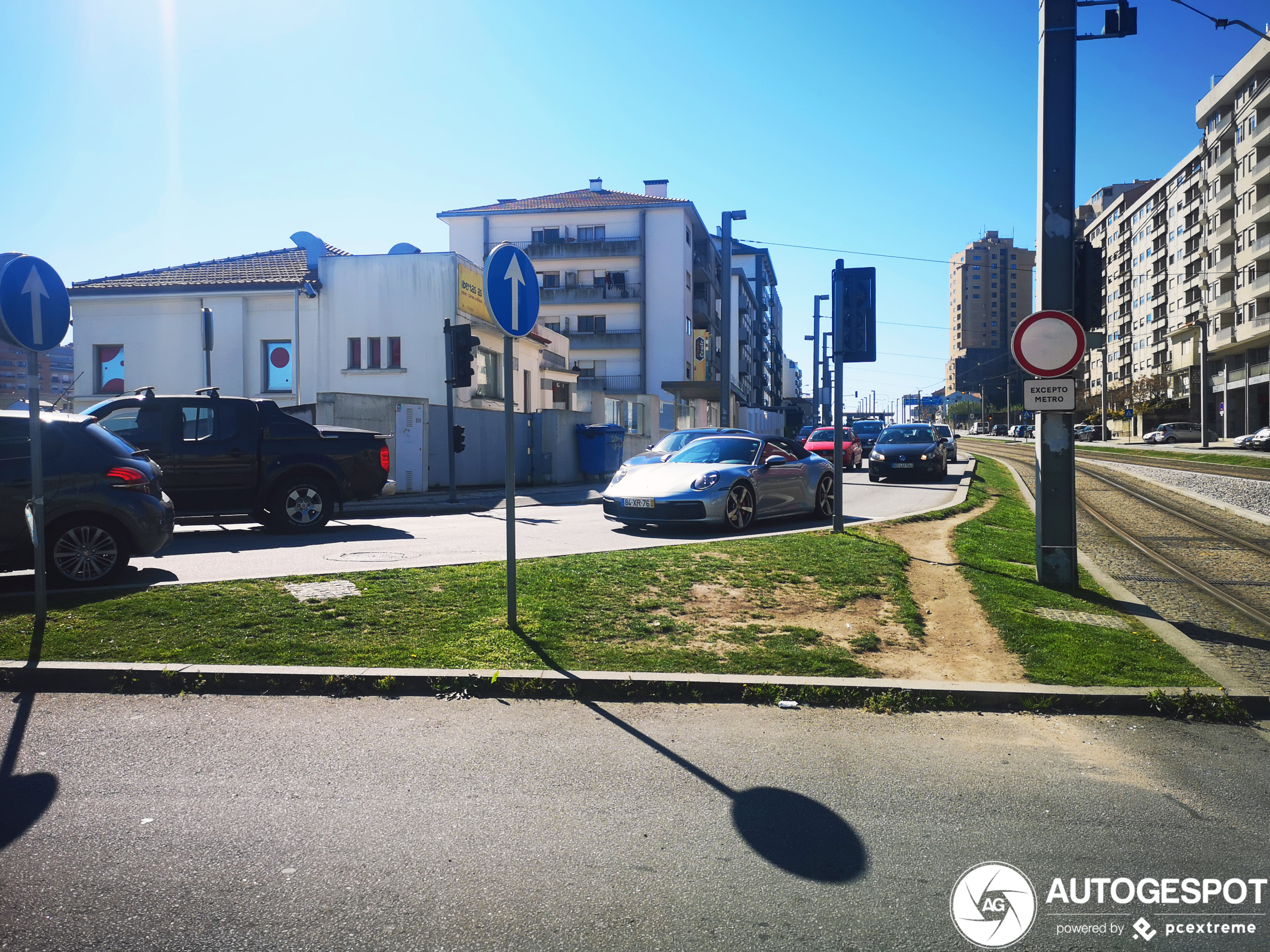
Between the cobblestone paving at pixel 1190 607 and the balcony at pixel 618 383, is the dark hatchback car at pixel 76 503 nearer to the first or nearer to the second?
the cobblestone paving at pixel 1190 607

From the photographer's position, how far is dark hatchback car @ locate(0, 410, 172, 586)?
7441mm

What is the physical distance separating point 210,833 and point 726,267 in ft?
90.2

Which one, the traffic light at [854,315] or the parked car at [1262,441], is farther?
the parked car at [1262,441]

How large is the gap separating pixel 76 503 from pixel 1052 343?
331 inches

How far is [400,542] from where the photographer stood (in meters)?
11.0

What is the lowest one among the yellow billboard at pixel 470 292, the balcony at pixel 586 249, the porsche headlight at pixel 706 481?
the porsche headlight at pixel 706 481

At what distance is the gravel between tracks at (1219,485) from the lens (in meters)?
17.5

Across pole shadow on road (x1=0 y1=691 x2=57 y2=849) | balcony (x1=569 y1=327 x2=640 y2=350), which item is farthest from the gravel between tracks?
balcony (x1=569 y1=327 x2=640 y2=350)

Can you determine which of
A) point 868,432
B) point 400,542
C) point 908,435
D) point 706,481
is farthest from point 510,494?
point 868,432

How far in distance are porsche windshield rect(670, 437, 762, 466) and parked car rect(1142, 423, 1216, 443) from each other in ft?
203

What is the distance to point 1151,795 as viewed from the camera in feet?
11.8

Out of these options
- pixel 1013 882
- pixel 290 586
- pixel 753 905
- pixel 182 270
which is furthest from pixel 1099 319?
pixel 182 270

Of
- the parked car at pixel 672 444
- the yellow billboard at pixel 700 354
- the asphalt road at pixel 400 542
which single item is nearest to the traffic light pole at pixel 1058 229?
the asphalt road at pixel 400 542

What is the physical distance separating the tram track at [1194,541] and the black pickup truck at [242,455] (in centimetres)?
1010
